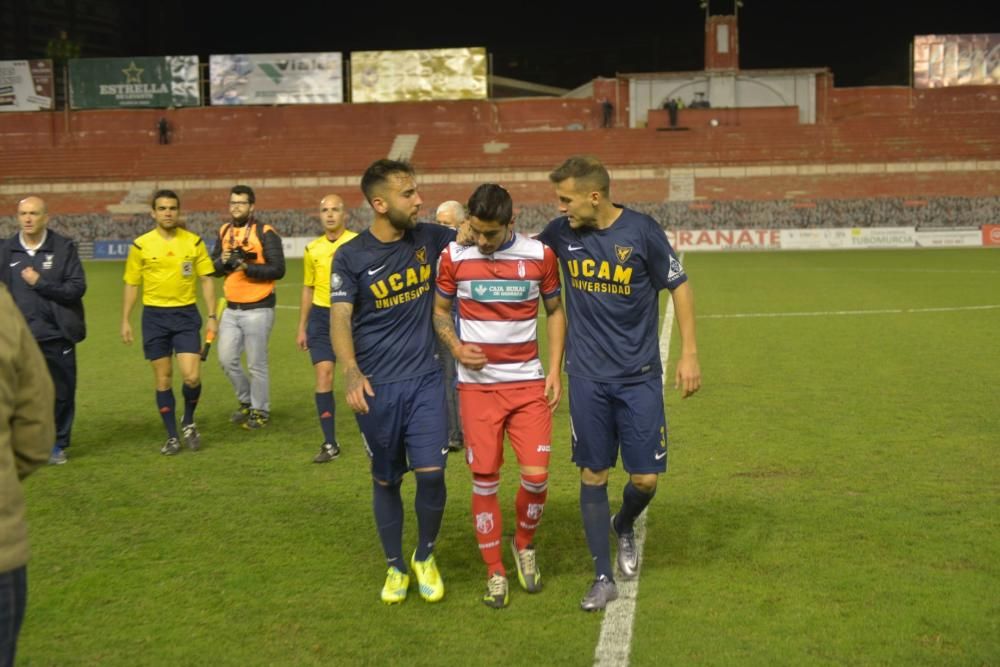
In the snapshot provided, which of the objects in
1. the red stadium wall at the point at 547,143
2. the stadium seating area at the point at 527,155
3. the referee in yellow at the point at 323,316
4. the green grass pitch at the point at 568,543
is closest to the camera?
the green grass pitch at the point at 568,543

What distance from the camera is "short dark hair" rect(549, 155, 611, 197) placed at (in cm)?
507

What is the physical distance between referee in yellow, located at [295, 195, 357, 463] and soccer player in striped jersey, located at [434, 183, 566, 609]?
3267 mm

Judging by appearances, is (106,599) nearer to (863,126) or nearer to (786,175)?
(786,175)

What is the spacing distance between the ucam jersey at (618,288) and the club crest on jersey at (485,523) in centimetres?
80

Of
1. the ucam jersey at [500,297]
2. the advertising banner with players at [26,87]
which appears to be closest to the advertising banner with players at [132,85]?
the advertising banner with players at [26,87]

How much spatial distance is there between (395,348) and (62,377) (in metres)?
4.38

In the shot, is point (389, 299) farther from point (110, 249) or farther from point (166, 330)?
point (110, 249)

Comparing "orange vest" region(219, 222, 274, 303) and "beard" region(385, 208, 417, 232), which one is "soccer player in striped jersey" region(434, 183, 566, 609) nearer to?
"beard" region(385, 208, 417, 232)

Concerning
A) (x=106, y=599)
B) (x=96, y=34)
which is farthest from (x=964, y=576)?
(x=96, y=34)

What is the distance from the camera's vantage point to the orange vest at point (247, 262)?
9.10 metres

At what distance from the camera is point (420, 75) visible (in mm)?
48031

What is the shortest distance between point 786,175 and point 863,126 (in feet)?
18.7

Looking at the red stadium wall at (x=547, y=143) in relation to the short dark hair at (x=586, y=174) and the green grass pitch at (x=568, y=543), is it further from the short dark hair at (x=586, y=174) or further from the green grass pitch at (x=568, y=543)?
the short dark hair at (x=586, y=174)

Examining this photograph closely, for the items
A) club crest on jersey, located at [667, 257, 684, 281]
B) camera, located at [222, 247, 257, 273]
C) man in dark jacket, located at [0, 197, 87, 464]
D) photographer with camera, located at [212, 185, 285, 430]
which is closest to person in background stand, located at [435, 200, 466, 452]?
photographer with camera, located at [212, 185, 285, 430]
